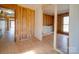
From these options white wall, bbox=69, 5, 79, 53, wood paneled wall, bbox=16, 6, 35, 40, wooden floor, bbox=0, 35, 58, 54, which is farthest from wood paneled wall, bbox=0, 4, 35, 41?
white wall, bbox=69, 5, 79, 53

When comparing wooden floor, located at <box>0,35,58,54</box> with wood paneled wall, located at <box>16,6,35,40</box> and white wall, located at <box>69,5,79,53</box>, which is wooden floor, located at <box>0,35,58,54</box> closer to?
white wall, located at <box>69,5,79,53</box>

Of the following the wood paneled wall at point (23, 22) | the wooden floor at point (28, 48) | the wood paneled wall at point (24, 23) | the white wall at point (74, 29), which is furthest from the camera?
the wood paneled wall at point (24, 23)

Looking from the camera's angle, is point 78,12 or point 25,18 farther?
point 25,18

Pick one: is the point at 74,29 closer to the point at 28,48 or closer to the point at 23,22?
the point at 28,48

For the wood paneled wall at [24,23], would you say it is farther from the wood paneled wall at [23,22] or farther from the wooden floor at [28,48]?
the wooden floor at [28,48]

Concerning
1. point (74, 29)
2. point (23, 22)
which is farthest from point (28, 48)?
point (23, 22)

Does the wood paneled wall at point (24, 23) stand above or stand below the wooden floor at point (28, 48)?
above

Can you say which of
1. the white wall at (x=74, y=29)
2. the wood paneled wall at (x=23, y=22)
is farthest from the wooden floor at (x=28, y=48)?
the wood paneled wall at (x=23, y=22)

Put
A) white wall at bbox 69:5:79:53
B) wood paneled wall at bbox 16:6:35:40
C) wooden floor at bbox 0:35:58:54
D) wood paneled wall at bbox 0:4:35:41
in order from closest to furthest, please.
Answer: white wall at bbox 69:5:79:53, wooden floor at bbox 0:35:58:54, wood paneled wall at bbox 0:4:35:41, wood paneled wall at bbox 16:6:35:40

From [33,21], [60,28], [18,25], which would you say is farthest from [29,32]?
[60,28]

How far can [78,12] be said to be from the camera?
321 centimetres

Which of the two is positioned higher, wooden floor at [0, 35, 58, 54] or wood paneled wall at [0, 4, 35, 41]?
wood paneled wall at [0, 4, 35, 41]
